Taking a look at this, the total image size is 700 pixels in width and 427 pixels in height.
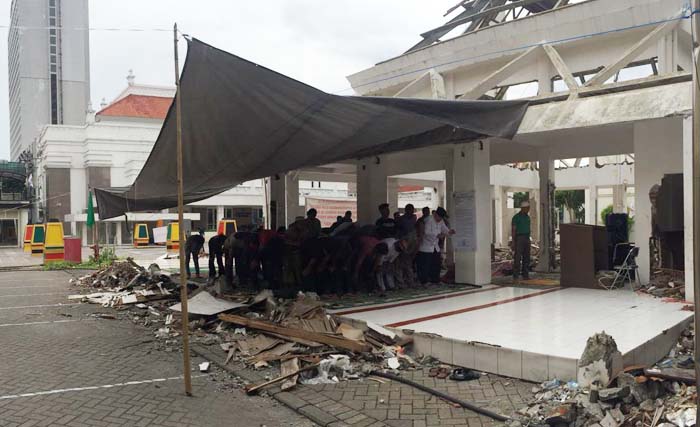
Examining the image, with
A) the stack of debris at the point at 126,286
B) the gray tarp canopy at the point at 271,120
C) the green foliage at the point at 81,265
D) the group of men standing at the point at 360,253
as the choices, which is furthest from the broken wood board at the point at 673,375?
the green foliage at the point at 81,265

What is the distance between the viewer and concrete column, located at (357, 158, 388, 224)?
1307 centimetres

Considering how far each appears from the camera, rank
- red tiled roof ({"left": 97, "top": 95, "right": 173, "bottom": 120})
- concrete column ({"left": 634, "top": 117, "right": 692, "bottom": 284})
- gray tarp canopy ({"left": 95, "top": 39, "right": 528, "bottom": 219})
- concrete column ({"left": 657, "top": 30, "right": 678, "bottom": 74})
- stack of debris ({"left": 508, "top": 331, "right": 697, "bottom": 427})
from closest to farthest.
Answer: stack of debris ({"left": 508, "top": 331, "right": 697, "bottom": 427}) < gray tarp canopy ({"left": 95, "top": 39, "right": 528, "bottom": 219}) < concrete column ({"left": 634, "top": 117, "right": 692, "bottom": 284}) < concrete column ({"left": 657, "top": 30, "right": 678, "bottom": 74}) < red tiled roof ({"left": 97, "top": 95, "right": 173, "bottom": 120})

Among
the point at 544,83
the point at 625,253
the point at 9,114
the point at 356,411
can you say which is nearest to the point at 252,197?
the point at 544,83

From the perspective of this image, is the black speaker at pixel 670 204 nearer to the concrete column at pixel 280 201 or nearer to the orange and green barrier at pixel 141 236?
the concrete column at pixel 280 201

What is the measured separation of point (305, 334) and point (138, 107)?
130 feet

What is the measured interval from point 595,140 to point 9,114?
6911 centimetres

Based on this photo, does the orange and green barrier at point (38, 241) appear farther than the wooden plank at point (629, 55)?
Yes

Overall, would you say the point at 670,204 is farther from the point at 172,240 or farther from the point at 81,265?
the point at 172,240

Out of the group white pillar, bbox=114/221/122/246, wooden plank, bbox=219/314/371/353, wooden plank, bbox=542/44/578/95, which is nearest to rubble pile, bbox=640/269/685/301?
wooden plank, bbox=542/44/578/95

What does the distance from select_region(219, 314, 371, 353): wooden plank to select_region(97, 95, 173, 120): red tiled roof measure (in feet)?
118

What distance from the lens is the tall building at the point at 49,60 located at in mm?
12655

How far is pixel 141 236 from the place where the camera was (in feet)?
107

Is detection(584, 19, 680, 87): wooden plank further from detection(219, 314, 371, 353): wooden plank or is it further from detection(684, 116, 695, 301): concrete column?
detection(219, 314, 371, 353): wooden plank

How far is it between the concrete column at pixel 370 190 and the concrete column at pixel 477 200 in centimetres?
360
